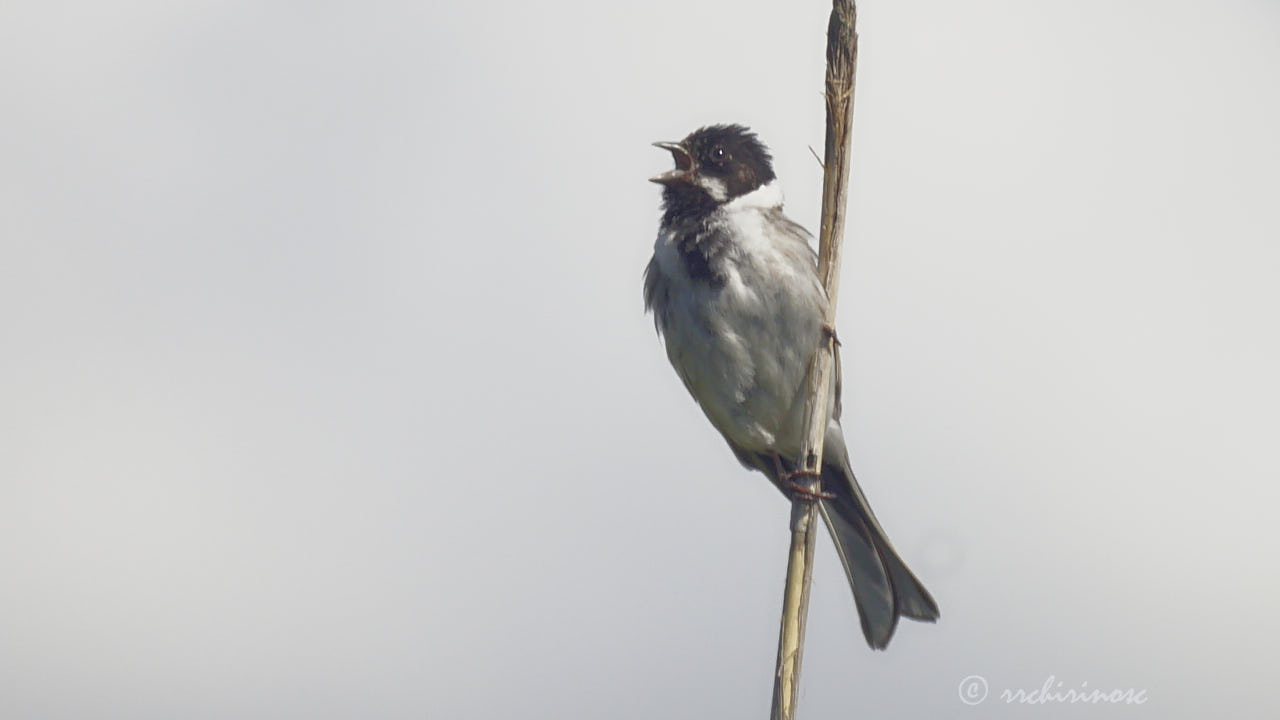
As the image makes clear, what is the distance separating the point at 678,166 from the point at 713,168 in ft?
0.54

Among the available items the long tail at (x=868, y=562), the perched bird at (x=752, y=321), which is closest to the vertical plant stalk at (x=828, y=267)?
the perched bird at (x=752, y=321)

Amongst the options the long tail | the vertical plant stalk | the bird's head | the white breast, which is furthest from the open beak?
the vertical plant stalk

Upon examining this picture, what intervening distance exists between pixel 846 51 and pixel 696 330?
6.60ft

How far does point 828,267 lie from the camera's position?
4484 millimetres

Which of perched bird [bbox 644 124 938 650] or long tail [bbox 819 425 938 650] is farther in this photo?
long tail [bbox 819 425 938 650]

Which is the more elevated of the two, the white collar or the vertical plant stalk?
the white collar

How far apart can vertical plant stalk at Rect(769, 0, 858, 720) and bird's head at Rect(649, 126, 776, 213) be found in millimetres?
1936

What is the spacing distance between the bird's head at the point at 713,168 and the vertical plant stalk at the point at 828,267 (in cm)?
194

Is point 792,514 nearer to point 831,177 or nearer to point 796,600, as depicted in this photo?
point 796,600

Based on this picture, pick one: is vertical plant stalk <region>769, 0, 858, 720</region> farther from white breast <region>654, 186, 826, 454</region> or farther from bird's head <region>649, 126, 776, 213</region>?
bird's head <region>649, 126, 776, 213</region>

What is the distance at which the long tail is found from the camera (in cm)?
642

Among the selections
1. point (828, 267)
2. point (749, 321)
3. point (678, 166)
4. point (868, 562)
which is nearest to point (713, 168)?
point (678, 166)

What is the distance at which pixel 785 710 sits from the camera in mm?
3982

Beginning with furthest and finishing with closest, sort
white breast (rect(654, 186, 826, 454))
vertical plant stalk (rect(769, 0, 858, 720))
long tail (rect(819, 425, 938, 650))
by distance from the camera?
long tail (rect(819, 425, 938, 650)) → white breast (rect(654, 186, 826, 454)) → vertical plant stalk (rect(769, 0, 858, 720))
